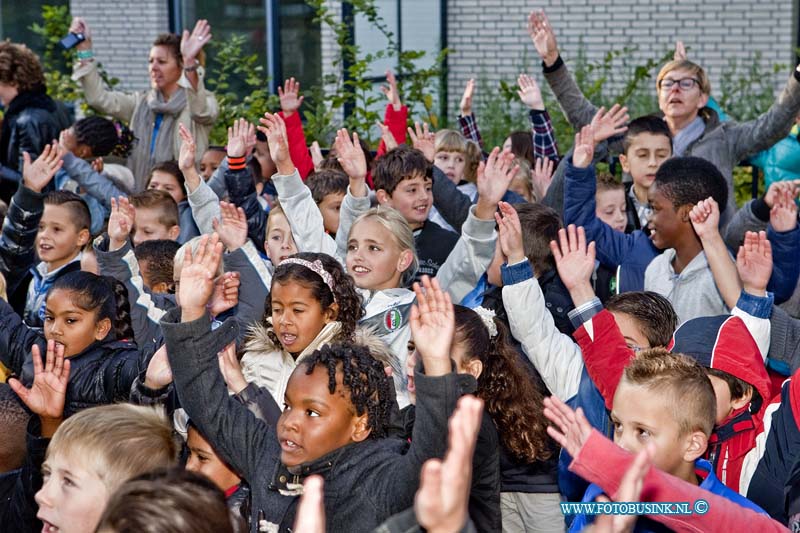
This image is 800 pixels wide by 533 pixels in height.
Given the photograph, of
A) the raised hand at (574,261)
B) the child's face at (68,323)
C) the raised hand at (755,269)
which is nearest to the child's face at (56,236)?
the child's face at (68,323)

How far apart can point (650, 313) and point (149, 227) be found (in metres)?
3.06

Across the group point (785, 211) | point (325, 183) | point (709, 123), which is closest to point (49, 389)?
point (325, 183)

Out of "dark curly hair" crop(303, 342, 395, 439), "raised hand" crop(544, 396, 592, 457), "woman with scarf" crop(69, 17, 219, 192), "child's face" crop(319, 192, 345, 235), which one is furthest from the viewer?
"woman with scarf" crop(69, 17, 219, 192)

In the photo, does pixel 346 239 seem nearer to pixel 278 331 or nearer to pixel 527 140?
pixel 278 331

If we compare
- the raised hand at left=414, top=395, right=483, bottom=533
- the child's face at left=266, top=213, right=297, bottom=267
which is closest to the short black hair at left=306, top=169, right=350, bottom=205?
the child's face at left=266, top=213, right=297, bottom=267

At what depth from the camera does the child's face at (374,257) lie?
4512mm

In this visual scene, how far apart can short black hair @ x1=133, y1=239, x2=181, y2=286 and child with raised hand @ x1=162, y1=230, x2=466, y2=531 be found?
76.7 inches

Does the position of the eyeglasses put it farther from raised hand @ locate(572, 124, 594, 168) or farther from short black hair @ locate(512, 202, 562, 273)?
short black hair @ locate(512, 202, 562, 273)

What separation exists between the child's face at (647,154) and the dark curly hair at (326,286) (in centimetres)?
246

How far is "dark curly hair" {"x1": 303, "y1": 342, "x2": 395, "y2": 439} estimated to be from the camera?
2885 mm

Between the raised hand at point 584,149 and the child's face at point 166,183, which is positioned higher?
the raised hand at point 584,149

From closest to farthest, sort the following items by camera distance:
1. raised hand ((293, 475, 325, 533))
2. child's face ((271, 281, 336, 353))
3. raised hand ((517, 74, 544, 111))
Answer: raised hand ((293, 475, 325, 533)) < child's face ((271, 281, 336, 353)) < raised hand ((517, 74, 544, 111))

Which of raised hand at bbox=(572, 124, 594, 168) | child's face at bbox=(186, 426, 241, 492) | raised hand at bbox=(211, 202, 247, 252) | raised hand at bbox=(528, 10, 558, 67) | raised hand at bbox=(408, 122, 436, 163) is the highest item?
raised hand at bbox=(528, 10, 558, 67)

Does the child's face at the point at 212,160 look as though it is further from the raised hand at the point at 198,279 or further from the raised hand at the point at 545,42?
the raised hand at the point at 198,279
